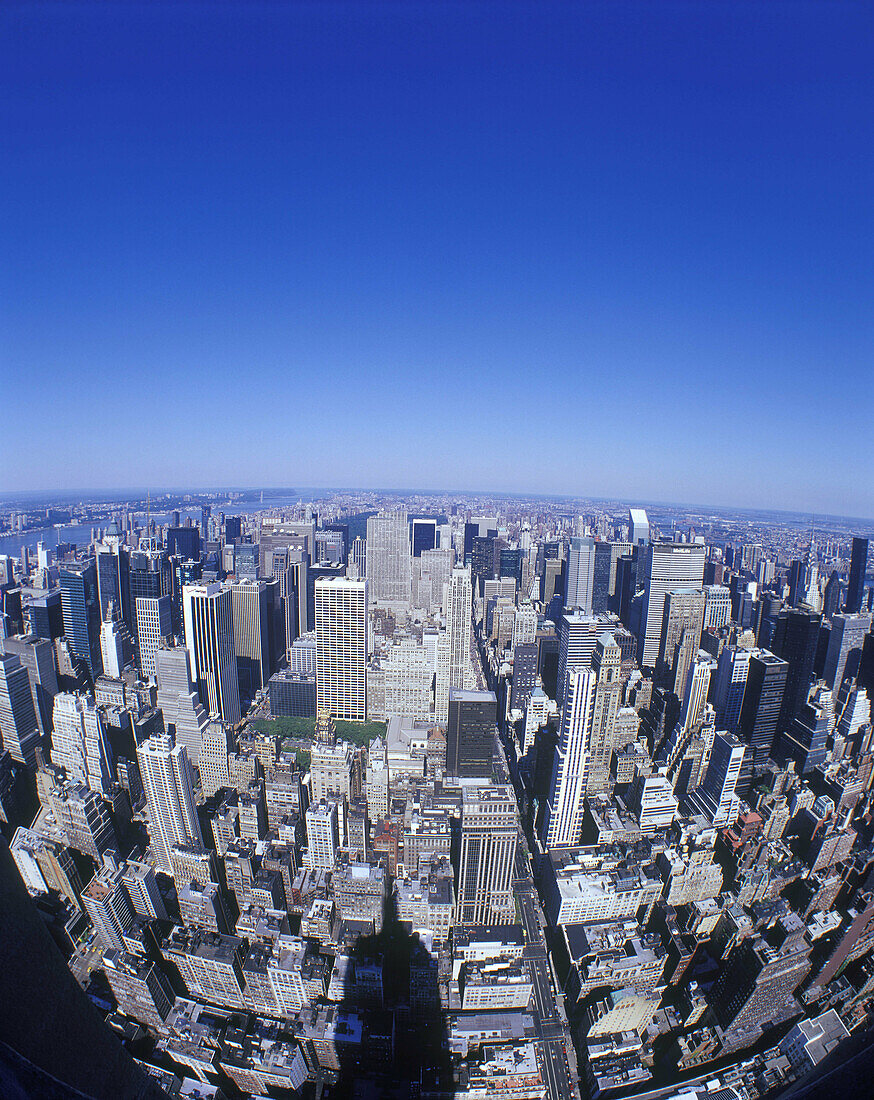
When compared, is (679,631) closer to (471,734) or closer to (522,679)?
(522,679)

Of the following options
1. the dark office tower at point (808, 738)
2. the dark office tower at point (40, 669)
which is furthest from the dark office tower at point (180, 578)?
the dark office tower at point (808, 738)

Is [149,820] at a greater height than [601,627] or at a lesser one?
lesser

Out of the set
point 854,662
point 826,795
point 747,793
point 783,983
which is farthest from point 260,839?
point 854,662

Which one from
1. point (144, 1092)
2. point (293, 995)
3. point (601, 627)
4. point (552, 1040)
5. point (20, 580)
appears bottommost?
point (552, 1040)

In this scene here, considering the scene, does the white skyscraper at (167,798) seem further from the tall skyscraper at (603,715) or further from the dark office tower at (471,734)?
the tall skyscraper at (603,715)

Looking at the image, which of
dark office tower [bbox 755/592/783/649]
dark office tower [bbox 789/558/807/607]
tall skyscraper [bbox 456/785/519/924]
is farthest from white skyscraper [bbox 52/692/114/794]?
dark office tower [bbox 789/558/807/607]

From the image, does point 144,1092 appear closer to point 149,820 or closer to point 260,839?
point 260,839

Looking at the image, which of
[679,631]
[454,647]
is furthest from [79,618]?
[679,631]

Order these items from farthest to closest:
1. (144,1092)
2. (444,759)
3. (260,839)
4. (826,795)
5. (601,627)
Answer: (601,627)
(444,759)
(826,795)
(260,839)
(144,1092)

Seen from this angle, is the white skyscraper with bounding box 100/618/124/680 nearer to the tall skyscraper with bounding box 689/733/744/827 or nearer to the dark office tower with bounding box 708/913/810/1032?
the tall skyscraper with bounding box 689/733/744/827
